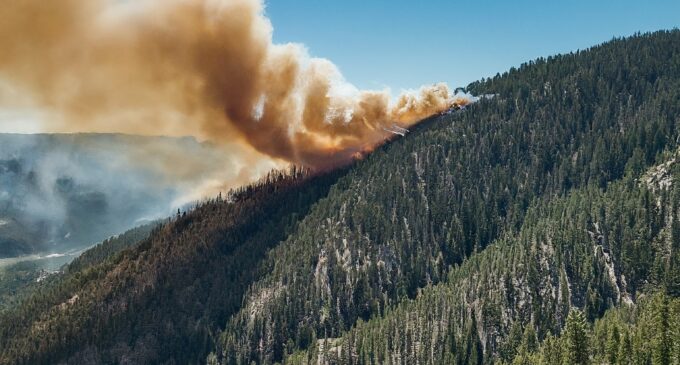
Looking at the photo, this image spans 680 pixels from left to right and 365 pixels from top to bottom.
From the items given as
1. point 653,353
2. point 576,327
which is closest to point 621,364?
point 653,353

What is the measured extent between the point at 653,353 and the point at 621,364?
754cm

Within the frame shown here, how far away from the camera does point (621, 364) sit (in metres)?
200

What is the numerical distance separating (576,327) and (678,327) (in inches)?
1116

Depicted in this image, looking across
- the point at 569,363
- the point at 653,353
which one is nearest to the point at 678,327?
the point at 653,353

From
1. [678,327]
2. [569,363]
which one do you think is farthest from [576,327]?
[678,327]

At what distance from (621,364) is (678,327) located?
50.9 ft

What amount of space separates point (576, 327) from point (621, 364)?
20.3 metres

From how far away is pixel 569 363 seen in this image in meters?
198

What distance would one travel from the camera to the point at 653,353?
19825cm

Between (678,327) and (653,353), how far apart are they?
27.6 ft

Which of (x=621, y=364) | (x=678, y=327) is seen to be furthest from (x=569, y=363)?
(x=678, y=327)

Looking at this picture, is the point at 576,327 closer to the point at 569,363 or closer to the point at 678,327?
the point at 569,363

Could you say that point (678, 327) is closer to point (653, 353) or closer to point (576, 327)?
point (653, 353)

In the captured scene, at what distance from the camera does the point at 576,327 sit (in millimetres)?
188625
